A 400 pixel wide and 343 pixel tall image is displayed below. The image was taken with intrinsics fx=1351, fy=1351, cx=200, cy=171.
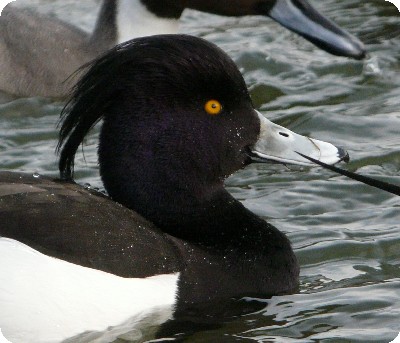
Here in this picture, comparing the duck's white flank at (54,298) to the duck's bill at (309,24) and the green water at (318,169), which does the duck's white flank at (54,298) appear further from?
the duck's bill at (309,24)

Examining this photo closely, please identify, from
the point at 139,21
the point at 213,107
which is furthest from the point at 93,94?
the point at 139,21

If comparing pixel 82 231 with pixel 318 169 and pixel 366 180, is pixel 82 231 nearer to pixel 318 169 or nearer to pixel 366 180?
pixel 366 180

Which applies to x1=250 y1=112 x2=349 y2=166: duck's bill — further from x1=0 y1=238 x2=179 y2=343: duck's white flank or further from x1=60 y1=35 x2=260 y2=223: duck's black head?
x1=0 y1=238 x2=179 y2=343: duck's white flank

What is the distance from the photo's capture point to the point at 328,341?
5.88 m

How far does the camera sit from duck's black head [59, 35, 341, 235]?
6.10 metres

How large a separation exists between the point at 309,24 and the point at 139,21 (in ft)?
4.09

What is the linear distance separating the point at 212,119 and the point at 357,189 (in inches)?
69.4

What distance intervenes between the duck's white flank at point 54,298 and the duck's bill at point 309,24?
438cm

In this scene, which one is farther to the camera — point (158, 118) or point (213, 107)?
point (213, 107)

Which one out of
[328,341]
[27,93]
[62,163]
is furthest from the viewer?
[27,93]

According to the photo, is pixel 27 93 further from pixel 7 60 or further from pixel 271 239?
pixel 271 239

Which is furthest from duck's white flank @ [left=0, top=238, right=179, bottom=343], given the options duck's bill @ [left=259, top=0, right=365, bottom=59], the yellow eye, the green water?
duck's bill @ [left=259, top=0, right=365, bottom=59]

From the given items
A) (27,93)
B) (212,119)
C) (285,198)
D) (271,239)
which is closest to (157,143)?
(212,119)

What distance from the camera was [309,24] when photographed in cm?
983
